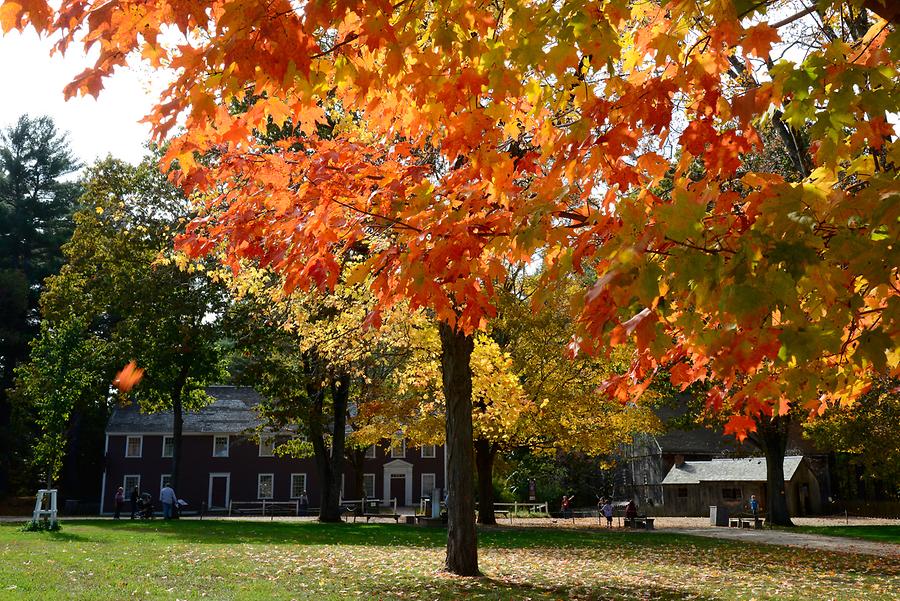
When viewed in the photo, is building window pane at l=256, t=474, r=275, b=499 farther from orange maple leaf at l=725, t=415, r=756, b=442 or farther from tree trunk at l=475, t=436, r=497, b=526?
orange maple leaf at l=725, t=415, r=756, b=442

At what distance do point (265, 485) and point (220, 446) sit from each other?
4.20 meters

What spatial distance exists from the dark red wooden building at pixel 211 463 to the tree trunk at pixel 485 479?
20735mm

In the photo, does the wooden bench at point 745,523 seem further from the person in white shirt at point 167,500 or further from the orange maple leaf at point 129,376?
the orange maple leaf at point 129,376

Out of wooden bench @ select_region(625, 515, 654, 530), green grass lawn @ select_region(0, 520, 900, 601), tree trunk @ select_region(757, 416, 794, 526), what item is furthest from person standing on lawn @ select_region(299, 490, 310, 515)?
tree trunk @ select_region(757, 416, 794, 526)

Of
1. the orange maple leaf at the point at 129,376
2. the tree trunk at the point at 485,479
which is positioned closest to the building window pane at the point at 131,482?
the orange maple leaf at the point at 129,376

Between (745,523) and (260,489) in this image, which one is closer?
(745,523)

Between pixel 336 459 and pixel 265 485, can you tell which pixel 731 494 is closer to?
pixel 336 459

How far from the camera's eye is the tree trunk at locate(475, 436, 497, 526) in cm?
3042

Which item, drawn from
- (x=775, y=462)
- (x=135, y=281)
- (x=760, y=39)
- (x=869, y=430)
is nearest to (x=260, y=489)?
(x=135, y=281)

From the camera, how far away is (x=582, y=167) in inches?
217

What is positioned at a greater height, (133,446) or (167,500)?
(133,446)

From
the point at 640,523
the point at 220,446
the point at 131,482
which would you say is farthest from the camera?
the point at 220,446

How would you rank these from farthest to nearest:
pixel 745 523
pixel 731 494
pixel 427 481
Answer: pixel 427 481
pixel 731 494
pixel 745 523

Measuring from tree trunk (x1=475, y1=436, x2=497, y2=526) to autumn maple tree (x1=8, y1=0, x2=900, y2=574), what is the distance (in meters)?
24.0
